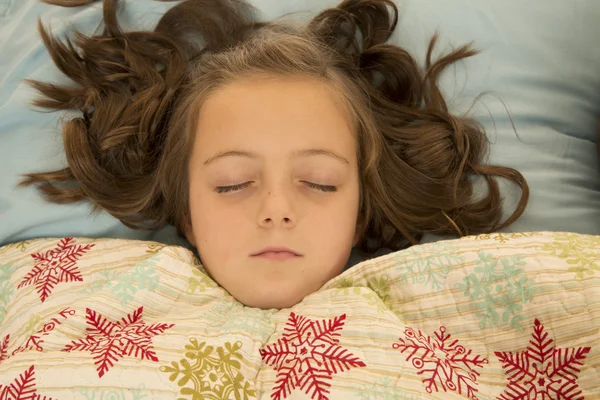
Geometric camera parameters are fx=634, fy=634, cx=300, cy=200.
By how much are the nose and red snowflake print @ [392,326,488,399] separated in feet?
0.96

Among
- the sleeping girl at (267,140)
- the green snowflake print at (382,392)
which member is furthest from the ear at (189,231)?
the green snowflake print at (382,392)

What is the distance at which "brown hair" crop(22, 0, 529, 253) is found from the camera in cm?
138

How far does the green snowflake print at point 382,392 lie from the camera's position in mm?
965

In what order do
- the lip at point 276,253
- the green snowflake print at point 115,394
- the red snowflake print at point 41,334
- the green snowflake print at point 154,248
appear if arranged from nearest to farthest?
the green snowflake print at point 115,394
the red snowflake print at point 41,334
the lip at point 276,253
the green snowflake print at point 154,248

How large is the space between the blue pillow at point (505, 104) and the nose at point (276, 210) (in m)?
0.37

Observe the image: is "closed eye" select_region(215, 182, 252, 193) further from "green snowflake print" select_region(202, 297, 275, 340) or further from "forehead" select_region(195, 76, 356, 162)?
"green snowflake print" select_region(202, 297, 275, 340)

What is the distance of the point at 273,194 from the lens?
1.17 meters

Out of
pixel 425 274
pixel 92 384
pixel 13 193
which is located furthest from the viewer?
pixel 13 193

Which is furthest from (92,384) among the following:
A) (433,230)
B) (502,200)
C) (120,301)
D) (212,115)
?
(502,200)

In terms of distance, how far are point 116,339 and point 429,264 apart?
22.0 inches

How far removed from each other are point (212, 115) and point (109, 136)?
282 mm

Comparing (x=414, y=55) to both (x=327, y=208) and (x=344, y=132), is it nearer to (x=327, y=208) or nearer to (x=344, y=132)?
(x=344, y=132)

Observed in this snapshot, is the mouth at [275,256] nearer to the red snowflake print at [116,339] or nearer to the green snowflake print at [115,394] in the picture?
the red snowflake print at [116,339]

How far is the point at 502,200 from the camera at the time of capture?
138 centimetres
